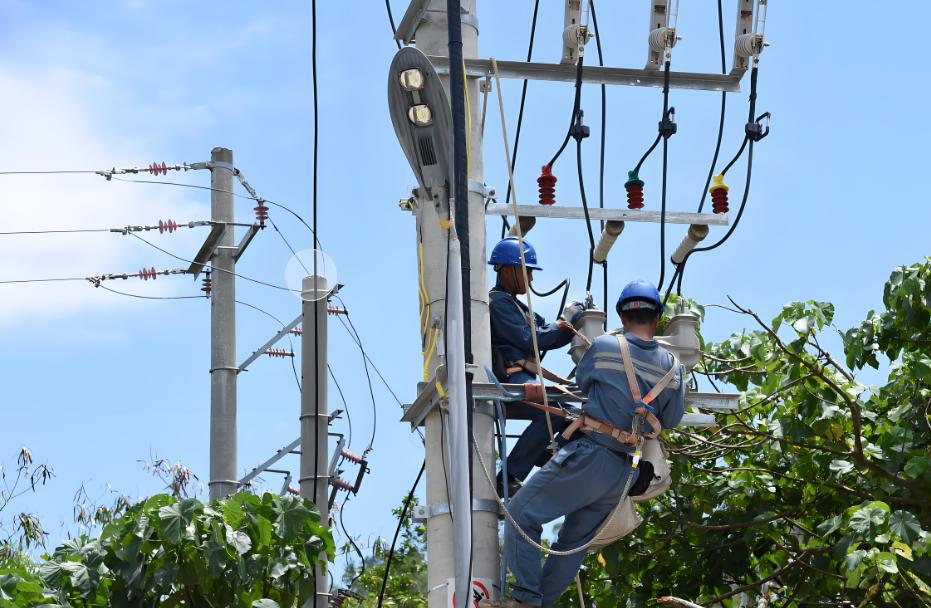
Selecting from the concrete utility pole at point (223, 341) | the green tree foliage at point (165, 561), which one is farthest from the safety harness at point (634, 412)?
the concrete utility pole at point (223, 341)

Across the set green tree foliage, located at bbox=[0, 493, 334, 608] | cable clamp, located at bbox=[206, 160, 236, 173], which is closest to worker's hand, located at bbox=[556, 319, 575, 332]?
green tree foliage, located at bbox=[0, 493, 334, 608]

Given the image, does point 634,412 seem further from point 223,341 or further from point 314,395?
point 223,341

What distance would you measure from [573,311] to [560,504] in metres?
1.29

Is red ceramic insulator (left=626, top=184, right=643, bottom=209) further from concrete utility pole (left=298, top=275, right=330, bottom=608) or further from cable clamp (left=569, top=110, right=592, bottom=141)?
concrete utility pole (left=298, top=275, right=330, bottom=608)

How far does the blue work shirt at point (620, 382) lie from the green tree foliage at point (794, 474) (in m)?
2.07

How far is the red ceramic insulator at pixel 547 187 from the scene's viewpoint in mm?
7938

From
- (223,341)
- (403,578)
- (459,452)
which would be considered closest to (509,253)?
(459,452)

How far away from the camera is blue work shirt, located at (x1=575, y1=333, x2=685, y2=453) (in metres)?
6.88

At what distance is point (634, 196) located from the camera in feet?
26.4

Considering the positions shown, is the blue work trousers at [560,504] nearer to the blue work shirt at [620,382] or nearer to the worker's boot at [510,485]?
the blue work shirt at [620,382]

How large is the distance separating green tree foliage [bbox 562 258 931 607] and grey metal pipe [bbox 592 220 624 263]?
67.0 inches

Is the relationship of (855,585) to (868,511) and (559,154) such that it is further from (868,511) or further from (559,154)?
(559,154)

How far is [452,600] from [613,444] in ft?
3.64

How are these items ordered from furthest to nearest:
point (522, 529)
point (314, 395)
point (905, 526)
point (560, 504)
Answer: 1. point (314, 395)
2. point (905, 526)
3. point (560, 504)
4. point (522, 529)
